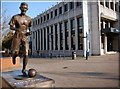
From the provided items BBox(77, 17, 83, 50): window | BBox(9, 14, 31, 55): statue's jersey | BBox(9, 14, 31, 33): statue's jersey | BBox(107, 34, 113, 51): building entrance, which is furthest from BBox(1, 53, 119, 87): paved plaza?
BBox(107, 34, 113, 51): building entrance

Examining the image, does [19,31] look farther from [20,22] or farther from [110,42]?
[110,42]

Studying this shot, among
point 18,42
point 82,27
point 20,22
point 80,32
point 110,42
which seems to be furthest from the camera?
point 110,42

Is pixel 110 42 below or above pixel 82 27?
below

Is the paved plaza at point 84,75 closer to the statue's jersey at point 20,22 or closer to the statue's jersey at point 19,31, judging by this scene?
the statue's jersey at point 19,31

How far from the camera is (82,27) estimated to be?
36.7m

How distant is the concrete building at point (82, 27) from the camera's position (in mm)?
36728

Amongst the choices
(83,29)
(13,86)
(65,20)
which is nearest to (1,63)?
(13,86)

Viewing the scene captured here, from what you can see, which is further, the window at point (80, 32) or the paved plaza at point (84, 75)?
the window at point (80, 32)

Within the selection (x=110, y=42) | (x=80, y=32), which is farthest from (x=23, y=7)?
(x=110, y=42)

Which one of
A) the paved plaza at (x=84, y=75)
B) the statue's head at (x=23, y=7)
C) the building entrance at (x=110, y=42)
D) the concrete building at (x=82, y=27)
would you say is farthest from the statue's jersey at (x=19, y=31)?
the building entrance at (x=110, y=42)

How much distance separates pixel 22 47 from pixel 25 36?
424mm

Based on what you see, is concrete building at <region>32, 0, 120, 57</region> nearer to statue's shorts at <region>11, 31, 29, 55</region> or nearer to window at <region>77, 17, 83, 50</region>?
window at <region>77, 17, 83, 50</region>

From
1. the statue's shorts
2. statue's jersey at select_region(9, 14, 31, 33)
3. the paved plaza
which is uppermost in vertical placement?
statue's jersey at select_region(9, 14, 31, 33)

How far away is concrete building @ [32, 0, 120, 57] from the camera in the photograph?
36728 mm
